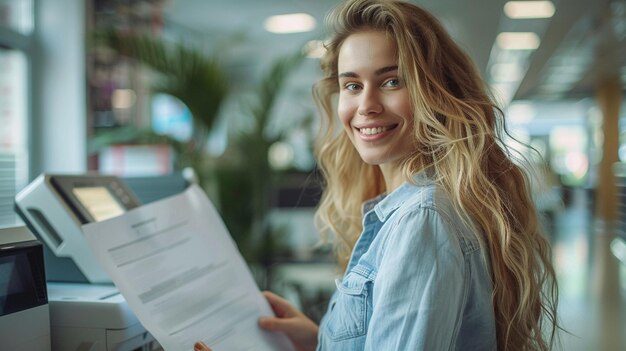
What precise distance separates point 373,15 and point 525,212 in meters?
0.52

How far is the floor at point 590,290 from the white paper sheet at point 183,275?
739 mm

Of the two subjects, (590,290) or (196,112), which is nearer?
(196,112)

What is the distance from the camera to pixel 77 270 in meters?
1.55

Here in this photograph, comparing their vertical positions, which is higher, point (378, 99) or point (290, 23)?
point (290, 23)

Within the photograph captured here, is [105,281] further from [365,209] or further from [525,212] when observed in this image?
[525,212]

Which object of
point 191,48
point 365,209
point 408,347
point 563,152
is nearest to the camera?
point 408,347

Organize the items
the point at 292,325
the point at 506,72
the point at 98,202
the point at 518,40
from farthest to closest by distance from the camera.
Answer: the point at 506,72 → the point at 518,40 → the point at 98,202 → the point at 292,325

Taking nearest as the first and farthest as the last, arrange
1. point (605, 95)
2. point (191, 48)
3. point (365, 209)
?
point (365, 209), point (191, 48), point (605, 95)

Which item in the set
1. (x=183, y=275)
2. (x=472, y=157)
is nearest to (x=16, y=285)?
(x=183, y=275)

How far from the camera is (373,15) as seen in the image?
124 centimetres

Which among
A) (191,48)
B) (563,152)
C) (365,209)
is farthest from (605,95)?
(365,209)

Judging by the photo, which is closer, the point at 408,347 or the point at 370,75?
the point at 408,347

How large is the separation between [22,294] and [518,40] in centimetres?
733

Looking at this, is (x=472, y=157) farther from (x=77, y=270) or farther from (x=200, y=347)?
(x=77, y=270)
